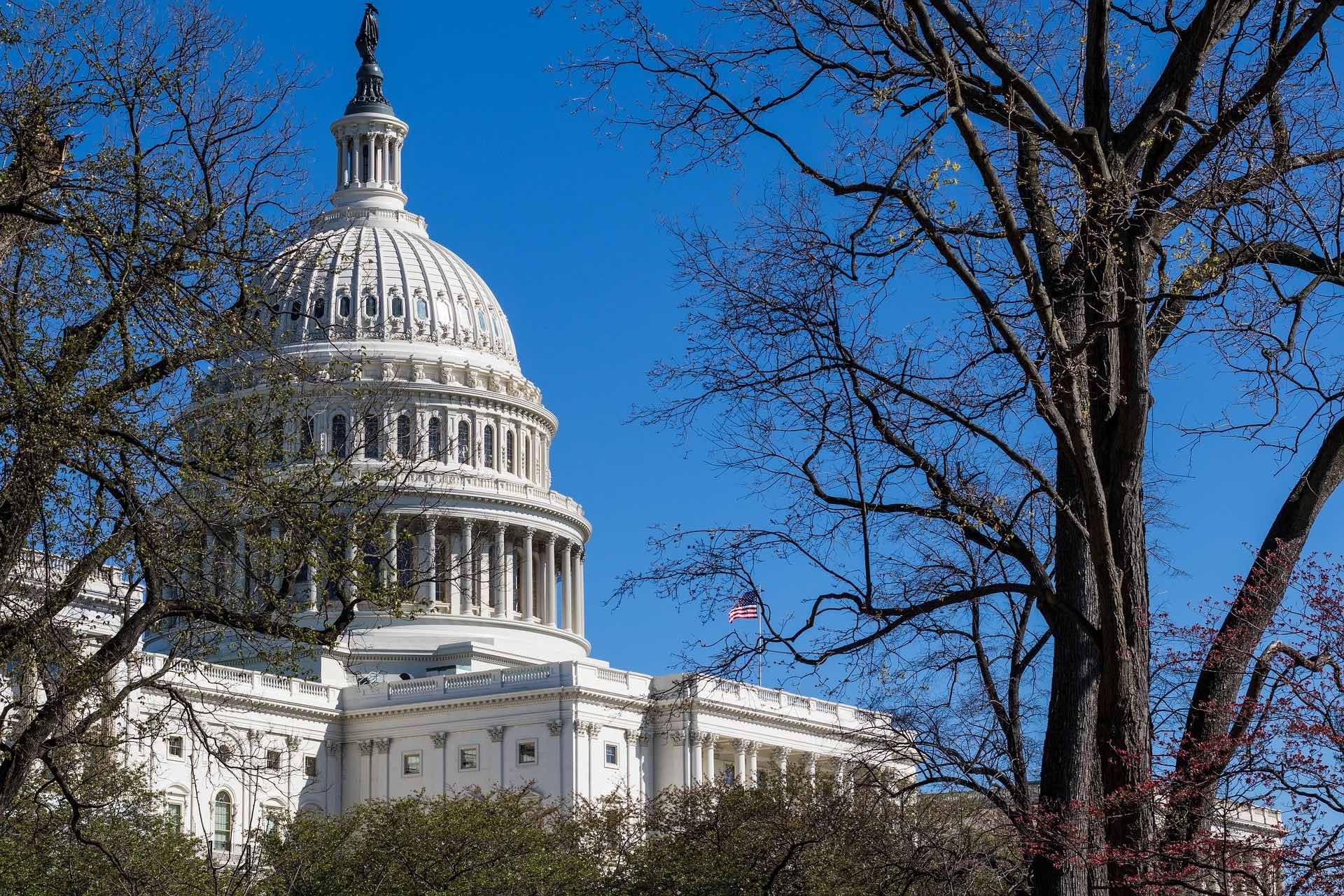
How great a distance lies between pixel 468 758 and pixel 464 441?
25312 millimetres

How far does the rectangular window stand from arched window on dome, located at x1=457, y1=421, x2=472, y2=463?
21788mm

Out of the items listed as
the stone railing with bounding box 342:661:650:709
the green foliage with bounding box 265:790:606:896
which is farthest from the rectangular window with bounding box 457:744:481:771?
the green foliage with bounding box 265:790:606:896

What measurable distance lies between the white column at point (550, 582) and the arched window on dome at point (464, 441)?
26.4 ft

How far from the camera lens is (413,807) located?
6806cm

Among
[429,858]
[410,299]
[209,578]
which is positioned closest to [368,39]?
[410,299]

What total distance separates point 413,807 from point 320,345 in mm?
72089

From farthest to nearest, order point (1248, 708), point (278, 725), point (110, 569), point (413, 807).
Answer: point (278, 725) → point (413, 807) → point (110, 569) → point (1248, 708)

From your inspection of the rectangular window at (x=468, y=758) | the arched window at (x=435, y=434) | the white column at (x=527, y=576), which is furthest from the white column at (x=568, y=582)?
the rectangular window at (x=468, y=758)

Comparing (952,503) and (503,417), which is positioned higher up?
(503,417)

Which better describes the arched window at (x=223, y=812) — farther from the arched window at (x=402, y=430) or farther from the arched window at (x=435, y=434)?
the arched window at (x=435, y=434)

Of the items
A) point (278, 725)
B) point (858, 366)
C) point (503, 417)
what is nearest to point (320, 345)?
point (503, 417)

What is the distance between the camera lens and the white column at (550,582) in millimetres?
137875

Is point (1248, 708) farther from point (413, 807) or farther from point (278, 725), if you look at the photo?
point (278, 725)

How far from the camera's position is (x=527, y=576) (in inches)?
5340
